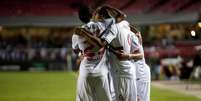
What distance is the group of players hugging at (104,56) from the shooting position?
8430mm

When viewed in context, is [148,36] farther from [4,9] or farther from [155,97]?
[155,97]

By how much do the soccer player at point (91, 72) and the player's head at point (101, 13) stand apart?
142mm

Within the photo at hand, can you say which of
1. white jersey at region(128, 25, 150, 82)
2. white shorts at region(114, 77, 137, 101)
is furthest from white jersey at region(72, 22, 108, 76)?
white jersey at region(128, 25, 150, 82)

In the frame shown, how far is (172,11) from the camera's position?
47625 mm

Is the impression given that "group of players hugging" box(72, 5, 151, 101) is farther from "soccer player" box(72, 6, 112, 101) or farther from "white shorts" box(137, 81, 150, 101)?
"white shorts" box(137, 81, 150, 101)

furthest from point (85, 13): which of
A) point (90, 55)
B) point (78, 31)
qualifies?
point (90, 55)

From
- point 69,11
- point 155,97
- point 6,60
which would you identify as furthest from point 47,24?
point 155,97

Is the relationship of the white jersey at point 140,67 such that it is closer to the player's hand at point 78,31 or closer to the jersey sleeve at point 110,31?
the jersey sleeve at point 110,31

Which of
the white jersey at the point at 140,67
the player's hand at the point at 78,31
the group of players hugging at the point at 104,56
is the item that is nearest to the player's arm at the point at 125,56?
the group of players hugging at the point at 104,56

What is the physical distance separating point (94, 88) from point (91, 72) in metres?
0.23

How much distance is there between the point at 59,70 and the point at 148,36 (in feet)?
30.7

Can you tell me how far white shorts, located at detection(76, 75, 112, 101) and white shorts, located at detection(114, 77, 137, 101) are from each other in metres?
0.49

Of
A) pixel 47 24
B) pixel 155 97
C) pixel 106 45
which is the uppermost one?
pixel 47 24

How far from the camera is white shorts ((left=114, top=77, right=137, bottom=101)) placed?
8969mm
